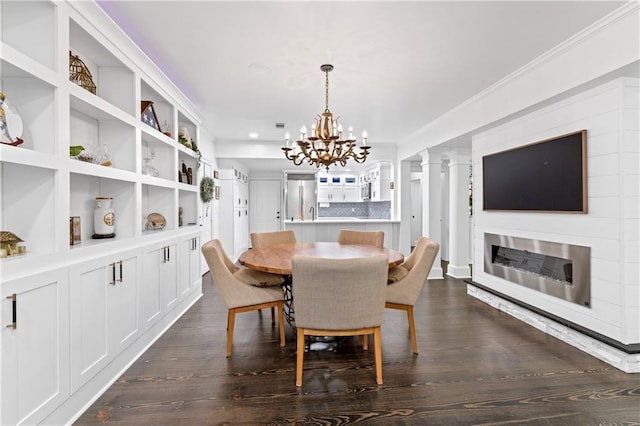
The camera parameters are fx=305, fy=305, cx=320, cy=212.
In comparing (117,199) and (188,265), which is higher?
(117,199)

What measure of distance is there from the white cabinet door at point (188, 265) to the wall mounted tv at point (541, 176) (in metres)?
3.58

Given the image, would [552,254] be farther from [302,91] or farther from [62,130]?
[62,130]

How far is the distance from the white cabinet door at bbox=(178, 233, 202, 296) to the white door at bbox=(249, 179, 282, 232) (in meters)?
4.72

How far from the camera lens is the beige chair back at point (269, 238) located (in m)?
3.62

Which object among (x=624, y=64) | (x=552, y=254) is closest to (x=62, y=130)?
(x=624, y=64)

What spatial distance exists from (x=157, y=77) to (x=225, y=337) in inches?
95.1

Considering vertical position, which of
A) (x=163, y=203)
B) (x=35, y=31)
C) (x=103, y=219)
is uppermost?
(x=35, y=31)

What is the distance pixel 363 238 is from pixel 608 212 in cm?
227

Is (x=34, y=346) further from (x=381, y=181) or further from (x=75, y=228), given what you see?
Result: (x=381, y=181)

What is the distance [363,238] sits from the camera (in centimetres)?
385

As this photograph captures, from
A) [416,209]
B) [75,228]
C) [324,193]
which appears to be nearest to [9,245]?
[75,228]

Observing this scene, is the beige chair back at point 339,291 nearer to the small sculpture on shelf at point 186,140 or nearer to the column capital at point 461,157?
the small sculpture on shelf at point 186,140

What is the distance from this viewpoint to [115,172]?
212 cm

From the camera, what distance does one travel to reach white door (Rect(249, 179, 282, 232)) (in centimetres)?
868
